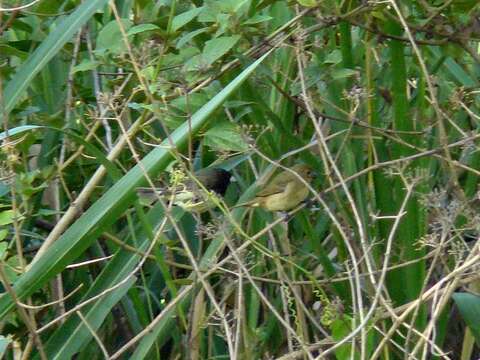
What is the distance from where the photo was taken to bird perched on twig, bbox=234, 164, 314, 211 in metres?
2.52

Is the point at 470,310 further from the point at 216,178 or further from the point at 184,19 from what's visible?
the point at 184,19

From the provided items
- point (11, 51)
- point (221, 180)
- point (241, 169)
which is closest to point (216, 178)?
point (221, 180)

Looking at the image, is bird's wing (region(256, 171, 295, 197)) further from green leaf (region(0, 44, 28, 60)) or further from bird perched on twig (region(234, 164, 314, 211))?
green leaf (region(0, 44, 28, 60))

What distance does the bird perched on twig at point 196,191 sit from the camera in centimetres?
215

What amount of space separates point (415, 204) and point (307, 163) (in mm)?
264

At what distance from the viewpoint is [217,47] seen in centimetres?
231

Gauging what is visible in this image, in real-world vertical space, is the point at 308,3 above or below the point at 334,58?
above

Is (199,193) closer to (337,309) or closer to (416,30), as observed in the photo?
(337,309)

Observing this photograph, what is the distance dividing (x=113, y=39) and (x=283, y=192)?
47 centimetres

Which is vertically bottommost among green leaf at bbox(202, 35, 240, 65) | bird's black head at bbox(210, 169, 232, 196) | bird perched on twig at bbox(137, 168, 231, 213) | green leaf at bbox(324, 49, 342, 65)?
bird's black head at bbox(210, 169, 232, 196)

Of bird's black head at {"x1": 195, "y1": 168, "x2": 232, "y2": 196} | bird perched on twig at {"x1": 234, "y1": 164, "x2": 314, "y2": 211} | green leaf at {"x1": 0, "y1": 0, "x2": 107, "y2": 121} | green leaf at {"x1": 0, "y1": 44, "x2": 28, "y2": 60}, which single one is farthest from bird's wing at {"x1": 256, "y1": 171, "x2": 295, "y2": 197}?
green leaf at {"x1": 0, "y1": 44, "x2": 28, "y2": 60}

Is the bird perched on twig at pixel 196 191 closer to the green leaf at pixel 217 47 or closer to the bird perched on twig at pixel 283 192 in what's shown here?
the bird perched on twig at pixel 283 192

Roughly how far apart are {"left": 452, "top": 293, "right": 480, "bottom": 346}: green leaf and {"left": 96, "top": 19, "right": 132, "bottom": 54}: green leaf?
858 mm

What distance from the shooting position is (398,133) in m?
2.49
